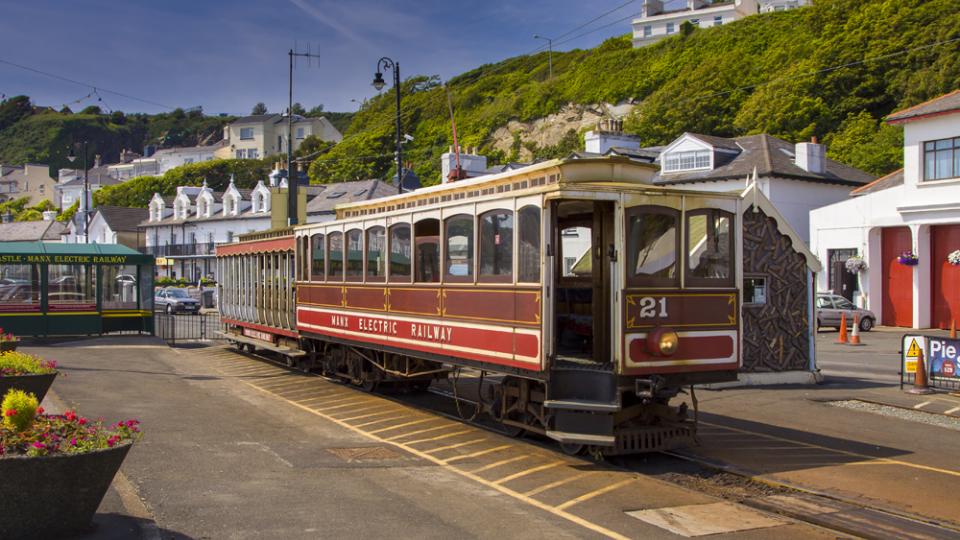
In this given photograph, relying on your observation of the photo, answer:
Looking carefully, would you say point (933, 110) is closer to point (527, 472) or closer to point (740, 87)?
point (527, 472)

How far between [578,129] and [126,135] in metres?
121

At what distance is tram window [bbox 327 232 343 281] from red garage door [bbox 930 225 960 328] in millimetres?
23279

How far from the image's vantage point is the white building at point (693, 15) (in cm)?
9219

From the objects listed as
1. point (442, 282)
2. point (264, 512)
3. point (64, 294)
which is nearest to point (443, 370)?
point (442, 282)

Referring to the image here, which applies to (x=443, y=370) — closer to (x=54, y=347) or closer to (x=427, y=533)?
(x=427, y=533)

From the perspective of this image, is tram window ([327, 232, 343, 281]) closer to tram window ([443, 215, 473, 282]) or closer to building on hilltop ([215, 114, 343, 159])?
tram window ([443, 215, 473, 282])

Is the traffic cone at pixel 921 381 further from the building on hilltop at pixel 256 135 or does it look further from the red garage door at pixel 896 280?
the building on hilltop at pixel 256 135

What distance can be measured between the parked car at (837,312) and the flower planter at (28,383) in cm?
2510

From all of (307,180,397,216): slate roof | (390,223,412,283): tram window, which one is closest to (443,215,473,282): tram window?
(390,223,412,283): tram window

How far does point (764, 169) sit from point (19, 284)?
93.9ft

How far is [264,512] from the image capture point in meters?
6.22

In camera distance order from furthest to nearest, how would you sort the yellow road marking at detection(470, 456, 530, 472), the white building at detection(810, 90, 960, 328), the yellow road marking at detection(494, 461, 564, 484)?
the white building at detection(810, 90, 960, 328) → the yellow road marking at detection(470, 456, 530, 472) → the yellow road marking at detection(494, 461, 564, 484)

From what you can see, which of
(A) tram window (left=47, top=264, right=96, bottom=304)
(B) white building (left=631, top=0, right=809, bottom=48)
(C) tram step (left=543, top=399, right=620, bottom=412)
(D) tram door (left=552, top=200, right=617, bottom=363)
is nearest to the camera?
(C) tram step (left=543, top=399, right=620, bottom=412)

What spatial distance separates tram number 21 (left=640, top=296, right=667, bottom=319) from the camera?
8062mm
